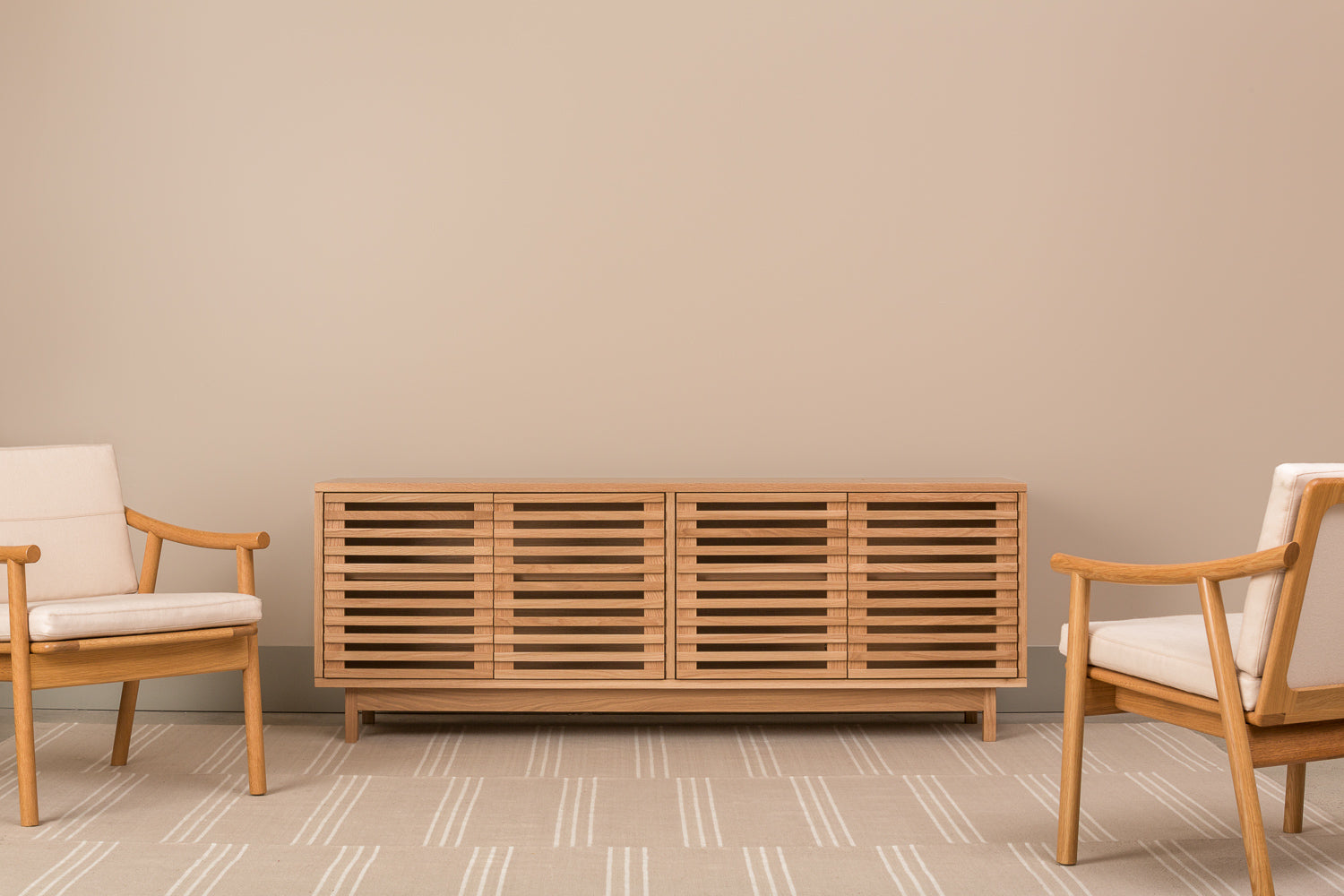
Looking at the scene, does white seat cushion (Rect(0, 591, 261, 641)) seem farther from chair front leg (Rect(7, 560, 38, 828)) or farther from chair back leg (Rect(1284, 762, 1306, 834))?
chair back leg (Rect(1284, 762, 1306, 834))

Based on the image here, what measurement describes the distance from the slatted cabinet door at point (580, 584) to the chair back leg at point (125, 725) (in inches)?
44.9

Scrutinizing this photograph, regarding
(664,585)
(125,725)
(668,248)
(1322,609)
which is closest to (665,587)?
(664,585)

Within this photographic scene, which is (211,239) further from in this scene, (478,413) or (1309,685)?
(1309,685)

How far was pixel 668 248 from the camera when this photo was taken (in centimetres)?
418

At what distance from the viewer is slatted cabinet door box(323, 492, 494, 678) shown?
12.0ft

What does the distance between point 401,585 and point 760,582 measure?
1.22 metres

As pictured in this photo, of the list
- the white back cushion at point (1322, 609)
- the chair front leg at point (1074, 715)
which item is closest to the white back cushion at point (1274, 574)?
the white back cushion at point (1322, 609)

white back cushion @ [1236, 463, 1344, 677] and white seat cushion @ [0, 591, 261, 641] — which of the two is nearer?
white back cushion @ [1236, 463, 1344, 677]

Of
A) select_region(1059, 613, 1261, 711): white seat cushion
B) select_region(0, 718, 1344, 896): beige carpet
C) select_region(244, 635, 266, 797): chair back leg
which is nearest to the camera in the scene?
select_region(1059, 613, 1261, 711): white seat cushion

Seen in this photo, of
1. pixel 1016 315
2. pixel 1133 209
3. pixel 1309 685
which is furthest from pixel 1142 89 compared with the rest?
pixel 1309 685

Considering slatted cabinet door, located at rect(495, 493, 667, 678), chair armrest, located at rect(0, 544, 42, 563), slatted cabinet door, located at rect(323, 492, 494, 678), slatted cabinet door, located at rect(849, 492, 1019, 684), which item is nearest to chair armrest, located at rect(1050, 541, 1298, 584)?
slatted cabinet door, located at rect(849, 492, 1019, 684)

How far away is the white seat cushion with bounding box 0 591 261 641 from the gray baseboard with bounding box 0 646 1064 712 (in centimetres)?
106

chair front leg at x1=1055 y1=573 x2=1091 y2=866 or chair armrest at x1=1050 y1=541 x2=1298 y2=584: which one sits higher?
chair armrest at x1=1050 y1=541 x2=1298 y2=584

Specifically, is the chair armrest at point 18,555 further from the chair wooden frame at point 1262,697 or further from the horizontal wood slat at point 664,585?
the chair wooden frame at point 1262,697
